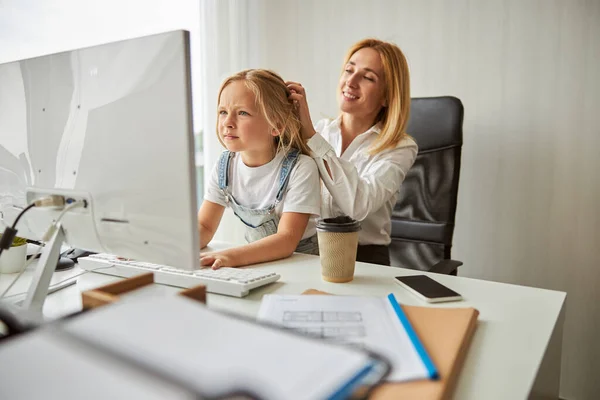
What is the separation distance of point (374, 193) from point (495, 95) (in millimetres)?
800

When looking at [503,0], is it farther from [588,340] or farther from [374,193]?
[588,340]

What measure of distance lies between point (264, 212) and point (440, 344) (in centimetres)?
71

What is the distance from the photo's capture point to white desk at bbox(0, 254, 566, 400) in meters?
0.54

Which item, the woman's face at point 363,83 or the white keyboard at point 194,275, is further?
the woman's face at point 363,83

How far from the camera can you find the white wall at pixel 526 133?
1646mm

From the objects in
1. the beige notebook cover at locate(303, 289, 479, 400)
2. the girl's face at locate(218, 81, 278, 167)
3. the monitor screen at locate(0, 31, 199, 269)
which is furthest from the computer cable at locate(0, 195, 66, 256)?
the girl's face at locate(218, 81, 278, 167)

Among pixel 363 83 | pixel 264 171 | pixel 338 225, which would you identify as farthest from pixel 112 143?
pixel 363 83

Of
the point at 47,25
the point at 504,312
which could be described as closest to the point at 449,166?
the point at 504,312

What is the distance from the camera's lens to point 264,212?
122 centimetres

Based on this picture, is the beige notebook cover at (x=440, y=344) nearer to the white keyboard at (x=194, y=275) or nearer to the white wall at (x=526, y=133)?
the white keyboard at (x=194, y=275)

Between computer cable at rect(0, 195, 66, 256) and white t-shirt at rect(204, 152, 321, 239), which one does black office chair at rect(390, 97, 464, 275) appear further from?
computer cable at rect(0, 195, 66, 256)

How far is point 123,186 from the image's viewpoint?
0.62m

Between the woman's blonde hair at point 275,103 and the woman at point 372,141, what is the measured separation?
0.03 m

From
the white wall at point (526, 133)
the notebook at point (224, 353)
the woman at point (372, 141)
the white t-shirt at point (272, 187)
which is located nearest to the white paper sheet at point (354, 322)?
the notebook at point (224, 353)
